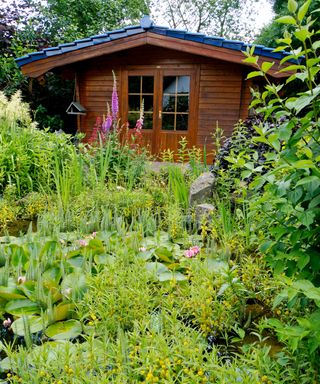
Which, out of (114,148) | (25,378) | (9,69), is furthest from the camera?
(9,69)

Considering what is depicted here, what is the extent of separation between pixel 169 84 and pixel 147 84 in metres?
0.47

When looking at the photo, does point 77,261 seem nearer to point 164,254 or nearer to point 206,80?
point 164,254

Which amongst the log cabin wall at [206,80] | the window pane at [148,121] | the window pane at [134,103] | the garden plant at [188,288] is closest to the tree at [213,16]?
the log cabin wall at [206,80]

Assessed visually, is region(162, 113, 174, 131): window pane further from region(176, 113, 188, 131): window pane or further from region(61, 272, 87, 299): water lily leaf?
region(61, 272, 87, 299): water lily leaf

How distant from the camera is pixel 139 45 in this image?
626 cm

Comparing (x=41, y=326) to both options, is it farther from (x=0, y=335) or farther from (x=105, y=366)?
(x=105, y=366)

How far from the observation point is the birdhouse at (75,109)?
23.0 feet

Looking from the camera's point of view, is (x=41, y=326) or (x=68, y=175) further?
(x=68, y=175)

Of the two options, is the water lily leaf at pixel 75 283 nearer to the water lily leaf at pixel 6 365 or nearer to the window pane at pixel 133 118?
the water lily leaf at pixel 6 365

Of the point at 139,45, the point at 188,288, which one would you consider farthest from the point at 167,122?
the point at 188,288

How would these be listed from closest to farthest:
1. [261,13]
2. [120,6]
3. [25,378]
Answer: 1. [25,378]
2. [120,6]
3. [261,13]

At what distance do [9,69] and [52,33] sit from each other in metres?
2.17

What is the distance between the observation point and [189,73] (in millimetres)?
6605

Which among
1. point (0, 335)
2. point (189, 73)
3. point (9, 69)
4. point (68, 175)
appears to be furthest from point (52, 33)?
point (0, 335)
